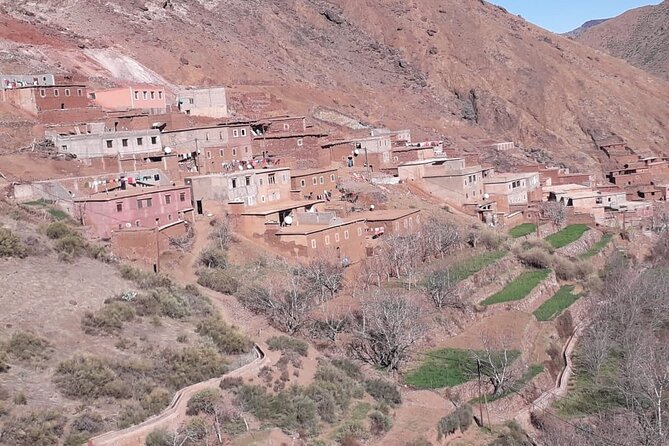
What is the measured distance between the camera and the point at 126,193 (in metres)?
22.9

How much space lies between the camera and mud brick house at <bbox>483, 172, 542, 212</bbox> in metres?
33.8

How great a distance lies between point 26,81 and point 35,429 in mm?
22726

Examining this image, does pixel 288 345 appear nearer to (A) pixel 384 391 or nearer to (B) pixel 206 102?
(A) pixel 384 391

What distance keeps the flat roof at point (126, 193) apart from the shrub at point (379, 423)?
31.3 ft

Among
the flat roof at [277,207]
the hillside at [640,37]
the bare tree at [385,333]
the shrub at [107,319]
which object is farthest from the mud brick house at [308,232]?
the hillside at [640,37]

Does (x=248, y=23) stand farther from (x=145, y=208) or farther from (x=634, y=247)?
(x=145, y=208)

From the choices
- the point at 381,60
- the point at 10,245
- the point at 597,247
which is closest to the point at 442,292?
the point at 10,245

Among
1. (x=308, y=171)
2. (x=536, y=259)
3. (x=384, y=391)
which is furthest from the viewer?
(x=308, y=171)

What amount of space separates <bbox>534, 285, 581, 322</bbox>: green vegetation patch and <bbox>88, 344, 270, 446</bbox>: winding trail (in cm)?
1120

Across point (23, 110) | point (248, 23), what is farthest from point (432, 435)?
point (248, 23)

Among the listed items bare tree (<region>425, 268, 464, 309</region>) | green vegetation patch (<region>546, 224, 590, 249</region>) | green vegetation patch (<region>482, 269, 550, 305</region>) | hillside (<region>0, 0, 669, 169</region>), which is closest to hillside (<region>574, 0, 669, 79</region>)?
hillside (<region>0, 0, 669, 169</region>)

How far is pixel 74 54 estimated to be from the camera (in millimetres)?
42812

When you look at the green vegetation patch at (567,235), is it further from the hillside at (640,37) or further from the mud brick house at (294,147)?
the hillside at (640,37)

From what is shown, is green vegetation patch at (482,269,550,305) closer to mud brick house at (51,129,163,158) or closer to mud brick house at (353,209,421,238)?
mud brick house at (353,209,421,238)
